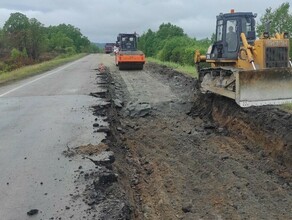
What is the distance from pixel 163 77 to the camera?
23.0 metres

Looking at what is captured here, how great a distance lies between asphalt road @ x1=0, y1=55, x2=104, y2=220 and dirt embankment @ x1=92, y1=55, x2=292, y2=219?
2.48ft

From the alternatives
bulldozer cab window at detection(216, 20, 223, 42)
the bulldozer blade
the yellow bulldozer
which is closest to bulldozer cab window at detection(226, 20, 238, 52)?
the yellow bulldozer

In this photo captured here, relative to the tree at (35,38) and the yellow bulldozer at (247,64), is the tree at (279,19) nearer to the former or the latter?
the tree at (35,38)

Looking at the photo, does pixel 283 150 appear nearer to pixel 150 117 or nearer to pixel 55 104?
pixel 150 117

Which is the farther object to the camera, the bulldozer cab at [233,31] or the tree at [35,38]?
the tree at [35,38]

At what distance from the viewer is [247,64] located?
1137 centimetres

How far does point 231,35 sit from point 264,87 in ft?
10.1

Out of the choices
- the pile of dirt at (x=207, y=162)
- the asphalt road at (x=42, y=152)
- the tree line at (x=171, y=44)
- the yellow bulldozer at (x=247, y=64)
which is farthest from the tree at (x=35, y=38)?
the pile of dirt at (x=207, y=162)

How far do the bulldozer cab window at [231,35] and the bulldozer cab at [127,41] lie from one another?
60.9ft

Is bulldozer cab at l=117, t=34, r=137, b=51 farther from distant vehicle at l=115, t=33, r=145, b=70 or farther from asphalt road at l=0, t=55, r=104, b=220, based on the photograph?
asphalt road at l=0, t=55, r=104, b=220

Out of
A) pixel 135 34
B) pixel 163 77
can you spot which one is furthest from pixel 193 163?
pixel 135 34

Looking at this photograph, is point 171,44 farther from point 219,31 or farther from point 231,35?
point 231,35

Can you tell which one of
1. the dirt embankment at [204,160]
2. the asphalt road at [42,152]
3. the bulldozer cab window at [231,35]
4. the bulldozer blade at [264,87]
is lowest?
the dirt embankment at [204,160]

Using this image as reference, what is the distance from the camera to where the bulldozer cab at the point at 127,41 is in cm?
3073
